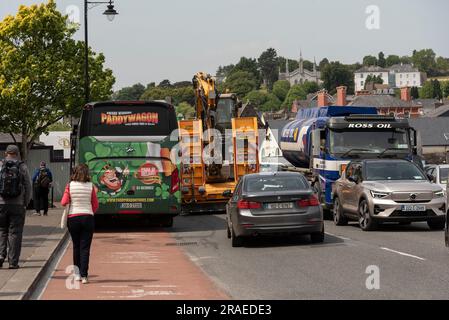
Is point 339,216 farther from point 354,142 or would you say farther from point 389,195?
point 389,195

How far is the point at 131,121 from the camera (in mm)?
23922

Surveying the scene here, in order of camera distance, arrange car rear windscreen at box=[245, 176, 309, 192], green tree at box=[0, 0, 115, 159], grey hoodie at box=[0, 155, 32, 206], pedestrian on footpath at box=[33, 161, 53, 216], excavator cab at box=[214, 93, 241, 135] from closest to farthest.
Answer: grey hoodie at box=[0, 155, 32, 206] < car rear windscreen at box=[245, 176, 309, 192] < pedestrian on footpath at box=[33, 161, 53, 216] < excavator cab at box=[214, 93, 241, 135] < green tree at box=[0, 0, 115, 159]

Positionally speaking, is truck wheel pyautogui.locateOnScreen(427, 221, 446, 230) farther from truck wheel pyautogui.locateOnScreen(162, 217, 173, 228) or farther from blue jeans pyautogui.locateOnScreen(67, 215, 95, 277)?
blue jeans pyautogui.locateOnScreen(67, 215, 95, 277)

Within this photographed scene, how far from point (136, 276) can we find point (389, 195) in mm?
→ 8706

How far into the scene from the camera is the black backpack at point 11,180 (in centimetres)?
1430

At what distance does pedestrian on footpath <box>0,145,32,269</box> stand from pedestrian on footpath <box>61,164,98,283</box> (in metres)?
1.53

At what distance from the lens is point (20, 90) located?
46.4m

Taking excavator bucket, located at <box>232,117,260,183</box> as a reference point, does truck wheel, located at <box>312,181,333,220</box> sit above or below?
below

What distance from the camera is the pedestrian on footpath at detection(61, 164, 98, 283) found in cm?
1305

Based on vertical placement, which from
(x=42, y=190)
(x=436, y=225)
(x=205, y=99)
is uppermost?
(x=205, y=99)

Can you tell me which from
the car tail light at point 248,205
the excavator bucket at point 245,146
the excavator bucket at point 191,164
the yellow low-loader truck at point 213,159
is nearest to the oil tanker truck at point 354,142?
the excavator bucket at point 245,146

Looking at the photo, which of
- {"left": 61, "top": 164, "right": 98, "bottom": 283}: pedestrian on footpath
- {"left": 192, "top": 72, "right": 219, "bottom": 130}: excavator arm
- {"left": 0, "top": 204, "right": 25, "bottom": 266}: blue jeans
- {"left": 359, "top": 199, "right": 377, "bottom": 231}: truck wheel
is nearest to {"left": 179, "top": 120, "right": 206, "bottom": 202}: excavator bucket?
{"left": 192, "top": 72, "right": 219, "bottom": 130}: excavator arm

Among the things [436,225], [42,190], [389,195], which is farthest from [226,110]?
[389,195]

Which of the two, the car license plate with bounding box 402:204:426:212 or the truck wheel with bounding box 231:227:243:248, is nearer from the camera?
the truck wheel with bounding box 231:227:243:248
